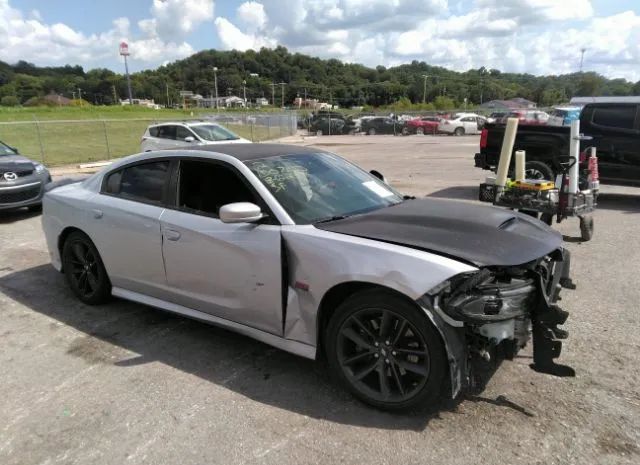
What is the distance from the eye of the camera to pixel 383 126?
41562 millimetres

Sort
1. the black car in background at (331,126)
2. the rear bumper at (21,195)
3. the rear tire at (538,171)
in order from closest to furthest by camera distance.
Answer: the rear bumper at (21,195)
the rear tire at (538,171)
the black car in background at (331,126)

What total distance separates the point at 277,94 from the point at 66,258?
525ft

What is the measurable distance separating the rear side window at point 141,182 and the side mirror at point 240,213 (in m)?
1.07

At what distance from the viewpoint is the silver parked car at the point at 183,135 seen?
15.9 m

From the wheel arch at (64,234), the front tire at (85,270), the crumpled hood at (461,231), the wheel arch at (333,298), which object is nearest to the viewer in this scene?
the crumpled hood at (461,231)

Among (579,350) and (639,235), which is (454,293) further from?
(639,235)

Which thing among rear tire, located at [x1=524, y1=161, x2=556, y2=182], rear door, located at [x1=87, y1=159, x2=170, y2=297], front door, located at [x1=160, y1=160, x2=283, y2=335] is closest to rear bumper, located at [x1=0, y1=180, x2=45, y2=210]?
rear door, located at [x1=87, y1=159, x2=170, y2=297]

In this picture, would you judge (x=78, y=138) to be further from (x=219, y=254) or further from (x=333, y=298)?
(x=333, y=298)

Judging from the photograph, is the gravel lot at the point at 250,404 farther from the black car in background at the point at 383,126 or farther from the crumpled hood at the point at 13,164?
the black car in background at the point at 383,126

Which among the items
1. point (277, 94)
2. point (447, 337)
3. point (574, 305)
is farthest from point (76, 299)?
point (277, 94)

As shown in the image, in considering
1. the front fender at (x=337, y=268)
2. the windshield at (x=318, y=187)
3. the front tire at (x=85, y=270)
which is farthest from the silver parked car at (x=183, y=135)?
the front fender at (x=337, y=268)

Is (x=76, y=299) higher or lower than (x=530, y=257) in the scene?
lower

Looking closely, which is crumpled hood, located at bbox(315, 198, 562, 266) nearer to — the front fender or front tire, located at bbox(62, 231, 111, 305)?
the front fender

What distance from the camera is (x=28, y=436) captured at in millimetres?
2955
